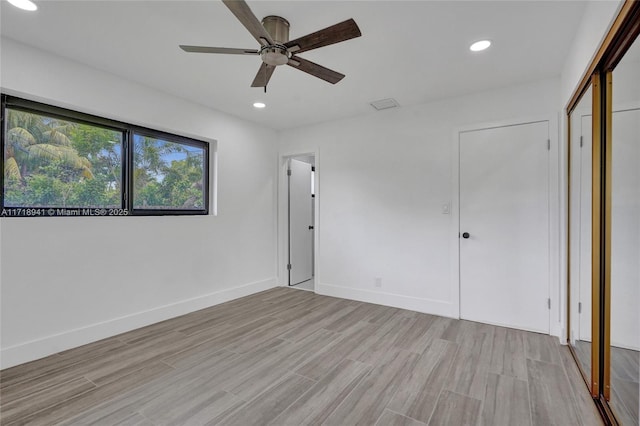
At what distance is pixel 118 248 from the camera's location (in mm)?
3072

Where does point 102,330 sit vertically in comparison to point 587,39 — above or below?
below

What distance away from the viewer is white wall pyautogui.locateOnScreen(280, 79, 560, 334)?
3406mm

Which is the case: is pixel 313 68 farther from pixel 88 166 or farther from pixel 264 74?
pixel 88 166

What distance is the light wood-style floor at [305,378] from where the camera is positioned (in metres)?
1.83

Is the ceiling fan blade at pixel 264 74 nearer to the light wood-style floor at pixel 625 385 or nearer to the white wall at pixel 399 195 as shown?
the white wall at pixel 399 195

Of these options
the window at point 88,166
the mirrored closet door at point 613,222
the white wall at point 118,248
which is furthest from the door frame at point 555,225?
the window at point 88,166

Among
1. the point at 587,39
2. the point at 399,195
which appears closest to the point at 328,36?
the point at 587,39

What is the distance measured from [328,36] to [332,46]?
0.70 m

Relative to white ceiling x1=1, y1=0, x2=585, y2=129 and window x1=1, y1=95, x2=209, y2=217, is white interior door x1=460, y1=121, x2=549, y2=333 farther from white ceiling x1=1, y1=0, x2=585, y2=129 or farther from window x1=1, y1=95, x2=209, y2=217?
window x1=1, y1=95, x2=209, y2=217

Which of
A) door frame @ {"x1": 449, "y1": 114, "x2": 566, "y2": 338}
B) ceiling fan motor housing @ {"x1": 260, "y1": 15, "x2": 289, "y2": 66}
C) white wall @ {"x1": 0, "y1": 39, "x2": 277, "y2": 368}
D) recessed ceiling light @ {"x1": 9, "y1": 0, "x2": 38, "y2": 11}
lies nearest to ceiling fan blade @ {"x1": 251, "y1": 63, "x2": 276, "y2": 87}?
ceiling fan motor housing @ {"x1": 260, "y1": 15, "x2": 289, "y2": 66}

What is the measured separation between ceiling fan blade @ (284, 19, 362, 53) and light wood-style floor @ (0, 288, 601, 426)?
2274 millimetres

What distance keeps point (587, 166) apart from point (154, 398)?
339cm

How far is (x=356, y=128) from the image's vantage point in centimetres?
427

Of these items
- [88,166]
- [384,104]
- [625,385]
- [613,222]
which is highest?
[384,104]
